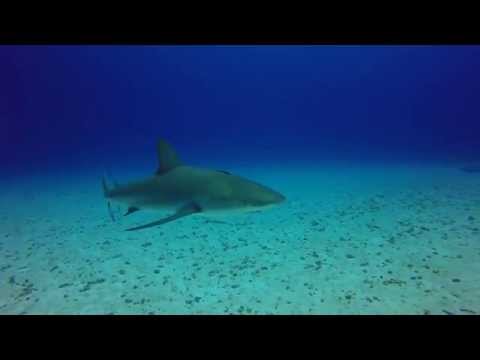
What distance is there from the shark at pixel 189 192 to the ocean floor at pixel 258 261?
143 cm

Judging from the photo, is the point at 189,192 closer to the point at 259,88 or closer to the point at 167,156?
the point at 167,156

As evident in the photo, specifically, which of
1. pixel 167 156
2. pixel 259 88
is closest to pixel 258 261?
pixel 167 156

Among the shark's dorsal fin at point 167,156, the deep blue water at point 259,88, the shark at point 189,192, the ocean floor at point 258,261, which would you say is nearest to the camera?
the shark at point 189,192

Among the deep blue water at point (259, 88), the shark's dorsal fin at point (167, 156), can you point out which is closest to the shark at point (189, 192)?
the shark's dorsal fin at point (167, 156)

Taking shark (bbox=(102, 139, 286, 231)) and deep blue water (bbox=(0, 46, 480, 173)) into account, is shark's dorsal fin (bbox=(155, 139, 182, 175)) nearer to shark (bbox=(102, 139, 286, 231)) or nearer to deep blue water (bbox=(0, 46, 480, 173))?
shark (bbox=(102, 139, 286, 231))

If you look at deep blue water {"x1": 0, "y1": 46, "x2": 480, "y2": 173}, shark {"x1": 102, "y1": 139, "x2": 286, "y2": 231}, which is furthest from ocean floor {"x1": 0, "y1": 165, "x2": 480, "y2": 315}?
deep blue water {"x1": 0, "y1": 46, "x2": 480, "y2": 173}

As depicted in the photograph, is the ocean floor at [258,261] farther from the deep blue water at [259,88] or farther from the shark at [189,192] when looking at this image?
the deep blue water at [259,88]

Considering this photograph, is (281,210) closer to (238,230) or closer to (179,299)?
(238,230)

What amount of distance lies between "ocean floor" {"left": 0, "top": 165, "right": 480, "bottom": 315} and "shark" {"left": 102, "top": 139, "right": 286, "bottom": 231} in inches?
56.4

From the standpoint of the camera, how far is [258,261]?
6297 mm

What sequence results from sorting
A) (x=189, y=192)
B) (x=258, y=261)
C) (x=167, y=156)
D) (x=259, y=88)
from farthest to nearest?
(x=259, y=88) < (x=258, y=261) < (x=167, y=156) < (x=189, y=192)

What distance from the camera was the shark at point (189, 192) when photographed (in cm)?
414

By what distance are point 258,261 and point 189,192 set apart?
247 centimetres
